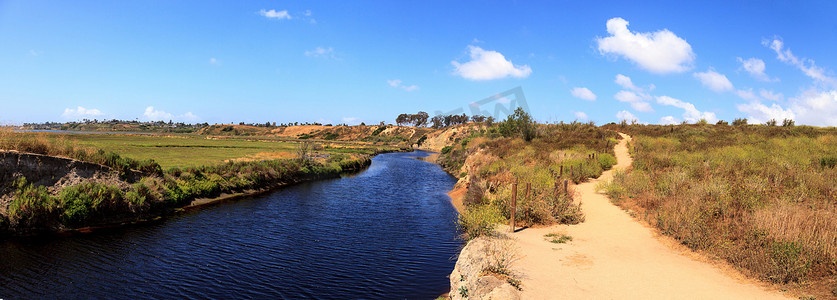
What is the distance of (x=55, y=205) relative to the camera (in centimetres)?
1734

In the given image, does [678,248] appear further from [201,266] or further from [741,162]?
[201,266]

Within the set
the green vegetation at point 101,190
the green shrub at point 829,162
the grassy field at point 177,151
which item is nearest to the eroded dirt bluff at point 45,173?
the green vegetation at point 101,190

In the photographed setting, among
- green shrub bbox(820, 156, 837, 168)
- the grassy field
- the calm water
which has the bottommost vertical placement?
the calm water

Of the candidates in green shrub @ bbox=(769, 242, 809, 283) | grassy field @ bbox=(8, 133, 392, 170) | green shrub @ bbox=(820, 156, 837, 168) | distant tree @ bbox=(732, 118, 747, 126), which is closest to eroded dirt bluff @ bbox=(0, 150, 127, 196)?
grassy field @ bbox=(8, 133, 392, 170)

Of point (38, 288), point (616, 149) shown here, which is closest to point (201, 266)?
point (38, 288)

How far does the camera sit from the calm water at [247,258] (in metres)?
11.9

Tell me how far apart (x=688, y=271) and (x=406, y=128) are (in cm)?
17354

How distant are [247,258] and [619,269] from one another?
44.2 ft

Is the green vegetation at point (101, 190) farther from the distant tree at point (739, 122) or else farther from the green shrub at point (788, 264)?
the distant tree at point (739, 122)

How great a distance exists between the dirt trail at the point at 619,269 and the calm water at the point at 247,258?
3574 mm

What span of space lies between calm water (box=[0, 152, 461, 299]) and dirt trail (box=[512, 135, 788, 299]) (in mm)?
3574

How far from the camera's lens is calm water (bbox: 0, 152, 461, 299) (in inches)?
468

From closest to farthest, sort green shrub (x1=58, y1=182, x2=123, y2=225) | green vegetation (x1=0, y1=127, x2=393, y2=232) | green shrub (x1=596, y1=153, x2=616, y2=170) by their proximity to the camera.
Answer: green vegetation (x1=0, y1=127, x2=393, y2=232) < green shrub (x1=58, y1=182, x2=123, y2=225) < green shrub (x1=596, y1=153, x2=616, y2=170)

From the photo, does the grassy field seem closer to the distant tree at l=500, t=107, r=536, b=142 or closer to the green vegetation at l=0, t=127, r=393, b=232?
the green vegetation at l=0, t=127, r=393, b=232
